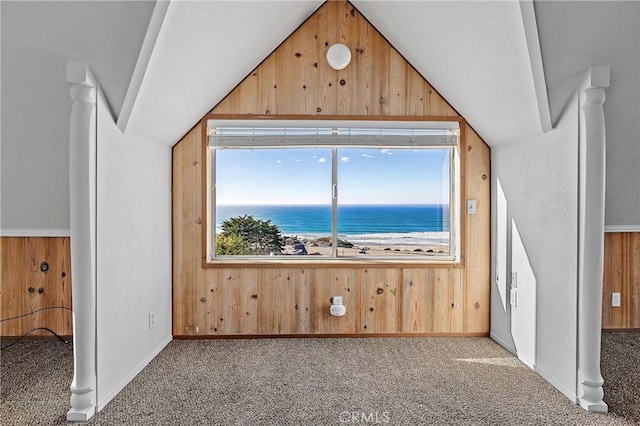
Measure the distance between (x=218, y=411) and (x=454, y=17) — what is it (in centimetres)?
246

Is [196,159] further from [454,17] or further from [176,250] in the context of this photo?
[454,17]

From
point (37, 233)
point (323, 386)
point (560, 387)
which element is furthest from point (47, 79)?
point (560, 387)

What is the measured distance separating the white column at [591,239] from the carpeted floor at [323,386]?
7.4 inches

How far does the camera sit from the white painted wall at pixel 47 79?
1.86 m

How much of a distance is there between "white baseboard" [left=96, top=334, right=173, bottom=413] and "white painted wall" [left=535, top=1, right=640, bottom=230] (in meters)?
2.88

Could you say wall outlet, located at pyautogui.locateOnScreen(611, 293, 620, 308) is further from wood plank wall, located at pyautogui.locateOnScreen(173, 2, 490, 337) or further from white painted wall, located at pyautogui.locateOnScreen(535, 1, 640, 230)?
white painted wall, located at pyautogui.locateOnScreen(535, 1, 640, 230)

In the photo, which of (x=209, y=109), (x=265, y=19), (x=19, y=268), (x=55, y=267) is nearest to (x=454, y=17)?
(x=265, y=19)

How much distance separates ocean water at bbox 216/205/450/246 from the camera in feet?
10.7

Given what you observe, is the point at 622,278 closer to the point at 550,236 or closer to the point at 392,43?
the point at 550,236

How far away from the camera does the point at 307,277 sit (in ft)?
10.3

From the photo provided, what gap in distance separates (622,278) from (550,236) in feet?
4.99

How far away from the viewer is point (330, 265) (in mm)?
3145

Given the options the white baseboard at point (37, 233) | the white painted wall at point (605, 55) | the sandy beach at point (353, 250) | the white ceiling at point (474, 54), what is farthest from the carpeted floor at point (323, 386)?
the white ceiling at point (474, 54)

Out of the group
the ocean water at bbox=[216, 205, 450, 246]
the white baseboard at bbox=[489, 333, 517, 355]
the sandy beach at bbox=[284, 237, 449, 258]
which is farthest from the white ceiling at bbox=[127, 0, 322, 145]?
the white baseboard at bbox=[489, 333, 517, 355]
